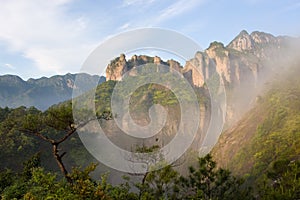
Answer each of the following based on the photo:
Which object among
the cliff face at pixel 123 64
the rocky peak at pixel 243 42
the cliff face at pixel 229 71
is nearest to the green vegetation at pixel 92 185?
the cliff face at pixel 229 71

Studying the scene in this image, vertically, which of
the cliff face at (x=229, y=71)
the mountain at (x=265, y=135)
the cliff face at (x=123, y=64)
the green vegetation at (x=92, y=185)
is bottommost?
the mountain at (x=265, y=135)

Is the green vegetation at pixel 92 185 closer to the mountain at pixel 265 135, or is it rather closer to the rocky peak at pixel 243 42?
the mountain at pixel 265 135

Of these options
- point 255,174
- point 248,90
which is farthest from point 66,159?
point 248,90

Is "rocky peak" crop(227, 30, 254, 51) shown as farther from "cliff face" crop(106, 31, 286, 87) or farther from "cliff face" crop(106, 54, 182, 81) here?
"cliff face" crop(106, 54, 182, 81)

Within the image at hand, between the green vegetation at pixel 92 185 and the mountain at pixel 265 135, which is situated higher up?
Answer: the green vegetation at pixel 92 185

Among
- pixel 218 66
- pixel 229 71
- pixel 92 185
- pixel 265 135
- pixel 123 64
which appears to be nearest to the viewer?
pixel 92 185

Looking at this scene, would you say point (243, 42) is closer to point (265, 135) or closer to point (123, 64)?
point (123, 64)

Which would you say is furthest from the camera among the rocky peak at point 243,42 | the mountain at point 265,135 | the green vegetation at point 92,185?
the rocky peak at point 243,42

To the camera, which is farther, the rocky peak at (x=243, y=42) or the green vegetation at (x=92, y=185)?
the rocky peak at (x=243, y=42)

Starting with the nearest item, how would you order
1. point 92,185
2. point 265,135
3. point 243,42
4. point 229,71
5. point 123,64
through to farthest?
1. point 92,185
2. point 265,135
3. point 229,71
4. point 123,64
5. point 243,42

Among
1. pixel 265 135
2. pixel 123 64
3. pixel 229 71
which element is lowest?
pixel 265 135

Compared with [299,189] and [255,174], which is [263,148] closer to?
[255,174]

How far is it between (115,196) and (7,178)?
623cm

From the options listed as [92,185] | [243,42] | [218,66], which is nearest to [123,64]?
[218,66]
